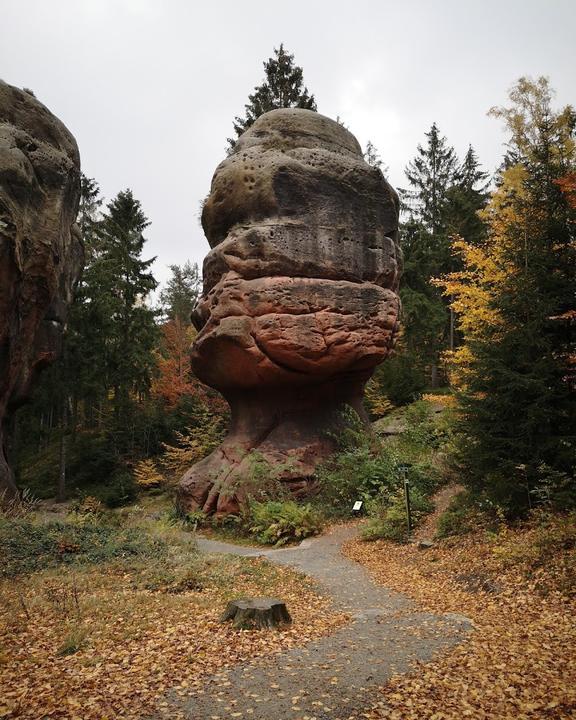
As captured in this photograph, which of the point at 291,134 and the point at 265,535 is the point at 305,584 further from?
the point at 291,134

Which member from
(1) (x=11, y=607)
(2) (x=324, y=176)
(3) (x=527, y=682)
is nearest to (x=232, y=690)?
(3) (x=527, y=682)

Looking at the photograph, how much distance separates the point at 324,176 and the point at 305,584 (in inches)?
484

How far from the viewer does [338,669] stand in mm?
4727

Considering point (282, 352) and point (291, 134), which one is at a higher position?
point (291, 134)

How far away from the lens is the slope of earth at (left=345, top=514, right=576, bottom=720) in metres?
3.95

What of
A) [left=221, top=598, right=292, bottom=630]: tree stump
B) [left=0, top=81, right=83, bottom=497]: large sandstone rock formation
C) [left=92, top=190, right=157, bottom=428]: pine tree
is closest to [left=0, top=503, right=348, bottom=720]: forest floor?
[left=221, top=598, right=292, bottom=630]: tree stump

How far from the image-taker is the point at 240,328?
14.9 m

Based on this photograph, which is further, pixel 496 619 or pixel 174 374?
pixel 174 374

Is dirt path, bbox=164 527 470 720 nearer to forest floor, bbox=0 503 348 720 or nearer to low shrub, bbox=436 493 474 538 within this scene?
forest floor, bbox=0 503 348 720

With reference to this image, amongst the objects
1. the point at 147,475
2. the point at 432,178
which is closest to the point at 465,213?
the point at 432,178

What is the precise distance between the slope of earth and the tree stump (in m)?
1.84

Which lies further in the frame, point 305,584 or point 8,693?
point 305,584

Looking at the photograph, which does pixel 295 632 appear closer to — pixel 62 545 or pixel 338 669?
pixel 338 669

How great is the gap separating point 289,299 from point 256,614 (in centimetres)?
1021
